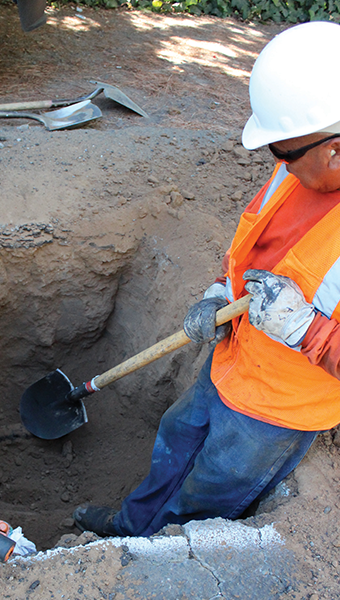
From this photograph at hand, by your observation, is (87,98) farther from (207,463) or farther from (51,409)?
(207,463)

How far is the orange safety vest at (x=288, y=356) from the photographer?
1.71 metres

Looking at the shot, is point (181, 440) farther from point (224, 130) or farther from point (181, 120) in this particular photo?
point (181, 120)

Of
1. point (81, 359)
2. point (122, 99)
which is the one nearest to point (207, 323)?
point (81, 359)

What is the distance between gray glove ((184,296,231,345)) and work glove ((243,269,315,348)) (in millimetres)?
329

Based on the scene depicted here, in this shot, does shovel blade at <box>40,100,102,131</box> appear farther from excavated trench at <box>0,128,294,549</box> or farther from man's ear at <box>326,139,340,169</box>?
man's ear at <box>326,139,340,169</box>

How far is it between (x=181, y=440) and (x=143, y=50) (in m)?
5.98

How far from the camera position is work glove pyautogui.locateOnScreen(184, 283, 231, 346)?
2168 millimetres

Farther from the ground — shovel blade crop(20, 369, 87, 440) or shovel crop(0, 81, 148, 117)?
shovel crop(0, 81, 148, 117)

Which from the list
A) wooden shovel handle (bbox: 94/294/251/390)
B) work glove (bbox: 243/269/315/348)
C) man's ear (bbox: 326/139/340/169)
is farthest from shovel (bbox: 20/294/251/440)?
man's ear (bbox: 326/139/340/169)

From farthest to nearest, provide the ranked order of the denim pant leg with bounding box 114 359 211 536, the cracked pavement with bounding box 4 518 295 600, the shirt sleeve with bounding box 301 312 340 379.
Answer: the denim pant leg with bounding box 114 359 211 536 → the cracked pavement with bounding box 4 518 295 600 → the shirt sleeve with bounding box 301 312 340 379

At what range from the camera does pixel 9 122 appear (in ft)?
14.8

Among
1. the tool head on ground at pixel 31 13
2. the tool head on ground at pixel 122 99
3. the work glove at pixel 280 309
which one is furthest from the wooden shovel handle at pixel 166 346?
the tool head on ground at pixel 31 13

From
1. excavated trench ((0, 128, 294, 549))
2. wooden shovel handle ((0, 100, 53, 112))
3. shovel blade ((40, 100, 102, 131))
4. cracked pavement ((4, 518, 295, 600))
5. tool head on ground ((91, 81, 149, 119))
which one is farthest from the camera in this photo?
tool head on ground ((91, 81, 149, 119))

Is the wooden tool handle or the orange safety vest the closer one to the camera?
the orange safety vest
